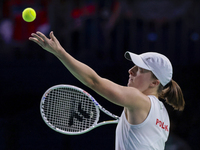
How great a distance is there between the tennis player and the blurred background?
7.00 feet

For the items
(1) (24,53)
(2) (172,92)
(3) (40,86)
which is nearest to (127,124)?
(2) (172,92)

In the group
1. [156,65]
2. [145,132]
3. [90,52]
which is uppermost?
[156,65]

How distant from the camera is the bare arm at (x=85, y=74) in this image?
155 centimetres

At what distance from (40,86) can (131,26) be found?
5.55ft

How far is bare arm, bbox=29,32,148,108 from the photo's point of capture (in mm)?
1549

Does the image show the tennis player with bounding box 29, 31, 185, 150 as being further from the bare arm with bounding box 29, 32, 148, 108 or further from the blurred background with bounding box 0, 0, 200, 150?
the blurred background with bounding box 0, 0, 200, 150

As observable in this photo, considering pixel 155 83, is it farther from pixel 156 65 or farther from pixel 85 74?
pixel 85 74

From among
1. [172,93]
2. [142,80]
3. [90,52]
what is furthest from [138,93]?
[90,52]

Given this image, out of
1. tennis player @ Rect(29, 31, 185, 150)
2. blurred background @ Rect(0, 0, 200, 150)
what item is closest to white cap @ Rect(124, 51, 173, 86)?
tennis player @ Rect(29, 31, 185, 150)

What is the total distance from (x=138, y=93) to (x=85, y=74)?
35cm

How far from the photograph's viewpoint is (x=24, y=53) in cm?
436

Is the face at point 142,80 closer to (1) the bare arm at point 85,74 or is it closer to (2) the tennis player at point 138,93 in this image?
(2) the tennis player at point 138,93

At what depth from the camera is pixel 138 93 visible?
5.57 feet

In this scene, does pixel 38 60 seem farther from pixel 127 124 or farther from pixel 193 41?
pixel 127 124
